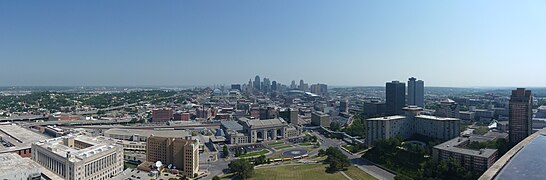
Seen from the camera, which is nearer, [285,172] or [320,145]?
[285,172]

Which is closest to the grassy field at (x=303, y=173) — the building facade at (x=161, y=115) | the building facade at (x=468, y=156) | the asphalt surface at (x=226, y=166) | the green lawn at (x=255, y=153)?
the asphalt surface at (x=226, y=166)

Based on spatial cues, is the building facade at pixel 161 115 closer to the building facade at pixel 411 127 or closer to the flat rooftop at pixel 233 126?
the flat rooftop at pixel 233 126

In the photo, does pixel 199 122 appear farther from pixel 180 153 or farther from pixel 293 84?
pixel 293 84

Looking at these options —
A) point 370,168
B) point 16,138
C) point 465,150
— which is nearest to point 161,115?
point 16,138

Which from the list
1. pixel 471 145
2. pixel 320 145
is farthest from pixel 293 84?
pixel 471 145

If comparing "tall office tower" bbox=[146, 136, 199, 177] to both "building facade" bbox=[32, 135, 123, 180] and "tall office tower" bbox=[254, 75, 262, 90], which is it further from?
"tall office tower" bbox=[254, 75, 262, 90]

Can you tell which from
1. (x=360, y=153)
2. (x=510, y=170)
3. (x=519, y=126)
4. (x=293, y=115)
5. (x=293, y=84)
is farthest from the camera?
(x=293, y=84)

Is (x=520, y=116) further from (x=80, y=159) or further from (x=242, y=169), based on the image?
(x=80, y=159)
